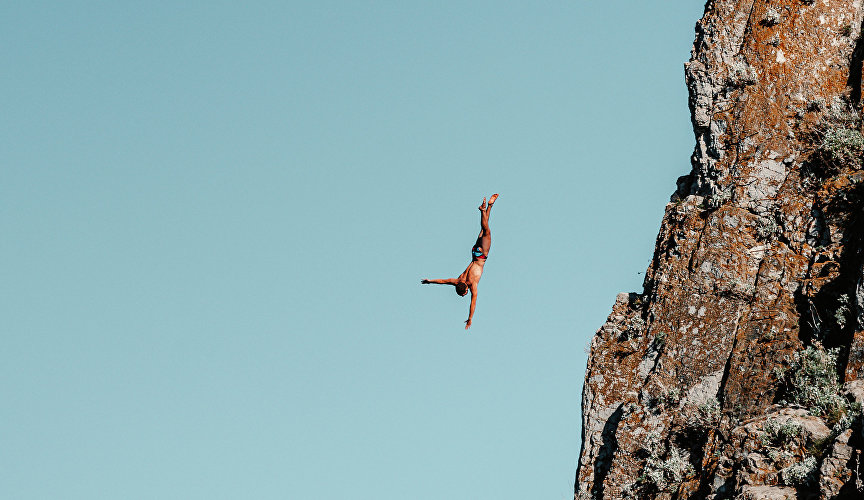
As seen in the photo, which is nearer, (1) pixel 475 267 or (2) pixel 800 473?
(2) pixel 800 473

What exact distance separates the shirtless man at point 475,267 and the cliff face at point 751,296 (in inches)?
110

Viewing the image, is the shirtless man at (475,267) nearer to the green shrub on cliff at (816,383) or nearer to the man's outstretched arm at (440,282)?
the man's outstretched arm at (440,282)

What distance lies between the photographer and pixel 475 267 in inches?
940

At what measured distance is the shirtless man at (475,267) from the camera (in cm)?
2325

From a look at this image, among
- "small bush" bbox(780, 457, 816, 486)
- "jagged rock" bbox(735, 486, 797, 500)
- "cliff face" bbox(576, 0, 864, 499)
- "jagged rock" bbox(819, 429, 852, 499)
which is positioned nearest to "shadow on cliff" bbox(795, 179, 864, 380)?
"cliff face" bbox(576, 0, 864, 499)

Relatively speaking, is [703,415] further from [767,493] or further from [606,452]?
[767,493]

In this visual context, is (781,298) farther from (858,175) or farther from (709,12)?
(709,12)

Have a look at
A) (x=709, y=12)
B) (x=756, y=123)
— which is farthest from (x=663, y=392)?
(x=709, y=12)

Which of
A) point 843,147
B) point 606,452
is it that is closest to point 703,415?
point 606,452

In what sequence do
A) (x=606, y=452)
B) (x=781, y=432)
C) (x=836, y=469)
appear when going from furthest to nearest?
(x=606, y=452)
(x=781, y=432)
(x=836, y=469)

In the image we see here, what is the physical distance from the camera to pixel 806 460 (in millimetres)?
16891

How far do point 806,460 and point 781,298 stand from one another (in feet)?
13.5

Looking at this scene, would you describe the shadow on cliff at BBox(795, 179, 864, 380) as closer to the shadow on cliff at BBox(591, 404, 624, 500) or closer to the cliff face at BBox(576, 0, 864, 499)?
the cliff face at BBox(576, 0, 864, 499)

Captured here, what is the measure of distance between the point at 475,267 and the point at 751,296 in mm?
5841
